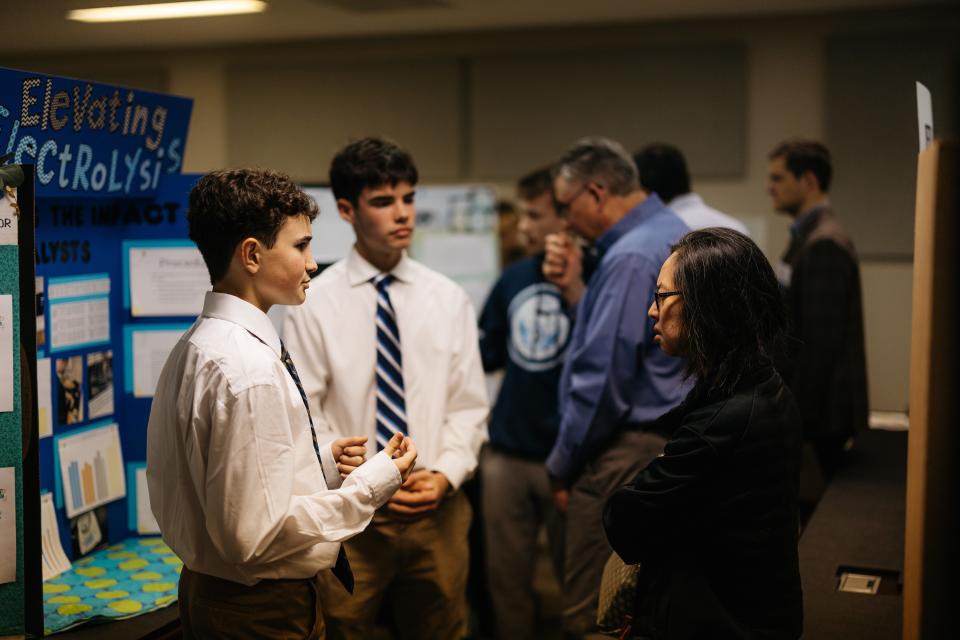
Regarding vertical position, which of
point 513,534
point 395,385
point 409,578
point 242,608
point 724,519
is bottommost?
point 513,534

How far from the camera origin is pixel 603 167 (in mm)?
2957

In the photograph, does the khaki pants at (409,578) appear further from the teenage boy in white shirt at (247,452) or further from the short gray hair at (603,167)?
the short gray hair at (603,167)

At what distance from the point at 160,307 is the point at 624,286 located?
4.15ft

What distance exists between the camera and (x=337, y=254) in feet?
11.1

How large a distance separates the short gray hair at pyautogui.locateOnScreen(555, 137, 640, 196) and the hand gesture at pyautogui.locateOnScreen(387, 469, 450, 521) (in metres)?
1.09

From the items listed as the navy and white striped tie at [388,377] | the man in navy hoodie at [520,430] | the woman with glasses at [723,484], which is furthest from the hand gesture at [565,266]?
the woman with glasses at [723,484]

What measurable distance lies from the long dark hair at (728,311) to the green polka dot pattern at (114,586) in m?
1.25

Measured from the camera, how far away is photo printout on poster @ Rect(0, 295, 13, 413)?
1881mm

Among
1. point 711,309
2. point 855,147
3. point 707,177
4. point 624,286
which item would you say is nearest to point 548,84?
point 707,177

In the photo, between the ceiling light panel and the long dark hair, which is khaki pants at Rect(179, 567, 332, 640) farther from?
the ceiling light panel

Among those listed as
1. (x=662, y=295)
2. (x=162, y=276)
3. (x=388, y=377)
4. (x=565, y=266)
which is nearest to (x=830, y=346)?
(x=565, y=266)

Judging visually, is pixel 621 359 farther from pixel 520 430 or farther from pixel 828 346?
pixel 828 346

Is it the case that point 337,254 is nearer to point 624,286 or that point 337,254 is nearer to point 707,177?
point 624,286

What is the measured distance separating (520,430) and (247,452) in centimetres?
188
